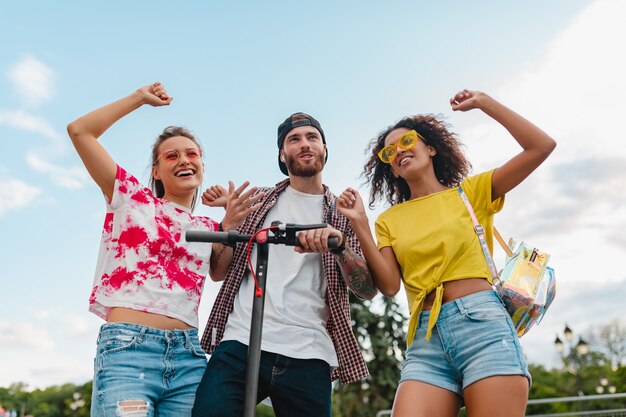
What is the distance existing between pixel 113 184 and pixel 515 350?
7.53 ft

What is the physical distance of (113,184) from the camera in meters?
3.23

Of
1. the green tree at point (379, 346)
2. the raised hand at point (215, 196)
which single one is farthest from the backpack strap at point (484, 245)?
the green tree at point (379, 346)

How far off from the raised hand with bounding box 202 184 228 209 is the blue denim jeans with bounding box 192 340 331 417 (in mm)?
868

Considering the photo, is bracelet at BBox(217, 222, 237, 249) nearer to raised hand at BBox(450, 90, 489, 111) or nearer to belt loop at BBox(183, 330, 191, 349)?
belt loop at BBox(183, 330, 191, 349)

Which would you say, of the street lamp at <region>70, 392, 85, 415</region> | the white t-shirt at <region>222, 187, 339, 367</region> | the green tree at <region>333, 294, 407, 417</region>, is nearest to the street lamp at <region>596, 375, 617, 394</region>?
the green tree at <region>333, 294, 407, 417</region>

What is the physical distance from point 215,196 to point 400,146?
121cm

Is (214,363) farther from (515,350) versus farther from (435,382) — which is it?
(515,350)

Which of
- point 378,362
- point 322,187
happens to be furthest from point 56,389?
point 322,187

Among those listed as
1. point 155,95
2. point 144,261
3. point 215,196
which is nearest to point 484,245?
point 215,196

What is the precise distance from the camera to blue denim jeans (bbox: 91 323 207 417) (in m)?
2.80

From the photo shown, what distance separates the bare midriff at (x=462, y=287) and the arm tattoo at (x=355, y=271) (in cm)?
44

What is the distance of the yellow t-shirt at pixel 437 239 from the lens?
10.1ft

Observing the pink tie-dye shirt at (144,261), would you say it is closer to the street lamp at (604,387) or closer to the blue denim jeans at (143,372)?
the blue denim jeans at (143,372)

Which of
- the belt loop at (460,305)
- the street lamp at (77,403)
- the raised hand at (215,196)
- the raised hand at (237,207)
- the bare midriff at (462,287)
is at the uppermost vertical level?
the street lamp at (77,403)
